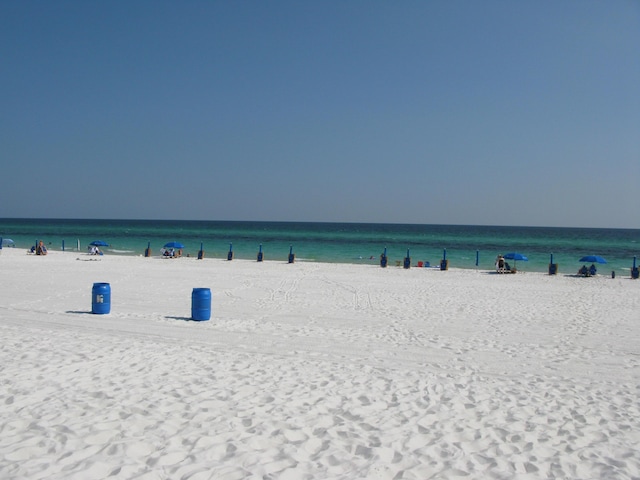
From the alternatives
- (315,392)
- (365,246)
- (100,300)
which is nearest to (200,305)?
(100,300)

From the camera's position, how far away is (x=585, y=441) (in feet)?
16.5

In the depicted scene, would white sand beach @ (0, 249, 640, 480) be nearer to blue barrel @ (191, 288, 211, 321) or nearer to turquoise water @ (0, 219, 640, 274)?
blue barrel @ (191, 288, 211, 321)

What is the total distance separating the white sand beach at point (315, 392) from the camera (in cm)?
445

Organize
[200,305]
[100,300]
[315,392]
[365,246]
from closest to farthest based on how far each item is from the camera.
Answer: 1. [315,392]
2. [200,305]
3. [100,300]
4. [365,246]

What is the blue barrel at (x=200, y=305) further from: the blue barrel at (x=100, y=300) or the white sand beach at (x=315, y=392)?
the blue barrel at (x=100, y=300)

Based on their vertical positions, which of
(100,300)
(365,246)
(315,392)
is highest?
(100,300)

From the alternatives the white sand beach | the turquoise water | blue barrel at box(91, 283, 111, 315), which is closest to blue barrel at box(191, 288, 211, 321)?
the white sand beach

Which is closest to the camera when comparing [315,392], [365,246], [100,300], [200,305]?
[315,392]

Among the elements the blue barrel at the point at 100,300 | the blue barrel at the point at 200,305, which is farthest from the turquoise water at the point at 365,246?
the blue barrel at the point at 200,305

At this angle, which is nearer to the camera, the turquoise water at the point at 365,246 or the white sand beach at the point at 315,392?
the white sand beach at the point at 315,392

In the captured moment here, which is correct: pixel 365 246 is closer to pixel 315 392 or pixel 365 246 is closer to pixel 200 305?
pixel 200 305

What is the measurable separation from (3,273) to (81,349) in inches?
560

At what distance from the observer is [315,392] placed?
6.22 meters

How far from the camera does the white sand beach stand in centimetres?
445
